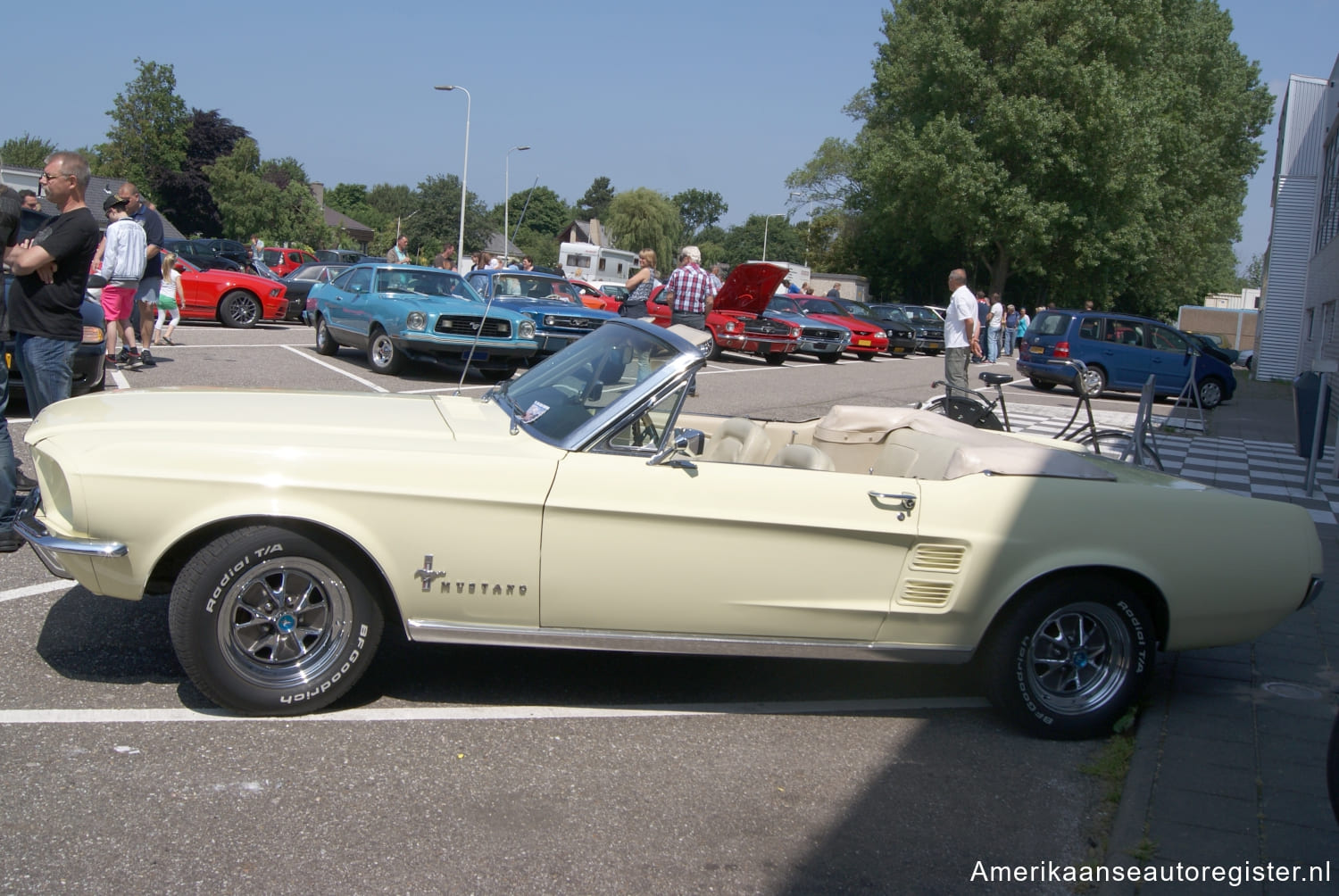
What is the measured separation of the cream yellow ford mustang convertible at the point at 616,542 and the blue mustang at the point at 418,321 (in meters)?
8.88

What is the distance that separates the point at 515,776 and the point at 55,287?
400 cm

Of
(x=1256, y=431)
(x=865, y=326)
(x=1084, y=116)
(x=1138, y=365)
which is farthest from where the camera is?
(x=1084, y=116)

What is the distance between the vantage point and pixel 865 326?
2648cm

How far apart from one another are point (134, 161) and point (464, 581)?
6407cm

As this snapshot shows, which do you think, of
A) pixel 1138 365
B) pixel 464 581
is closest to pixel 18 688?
pixel 464 581

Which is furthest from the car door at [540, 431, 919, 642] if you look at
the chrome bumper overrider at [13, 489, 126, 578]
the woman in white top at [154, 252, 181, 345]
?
the woman in white top at [154, 252, 181, 345]

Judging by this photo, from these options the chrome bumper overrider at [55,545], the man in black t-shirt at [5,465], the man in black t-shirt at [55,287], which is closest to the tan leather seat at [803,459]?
the chrome bumper overrider at [55,545]

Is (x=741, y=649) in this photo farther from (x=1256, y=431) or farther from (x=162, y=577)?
(x=1256, y=431)

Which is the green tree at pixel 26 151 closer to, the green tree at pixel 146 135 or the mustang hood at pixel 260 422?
the green tree at pixel 146 135

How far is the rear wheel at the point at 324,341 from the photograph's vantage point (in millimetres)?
15461

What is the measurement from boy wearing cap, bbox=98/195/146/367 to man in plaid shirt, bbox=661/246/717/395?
5373 mm

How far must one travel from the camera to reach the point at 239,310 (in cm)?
1856

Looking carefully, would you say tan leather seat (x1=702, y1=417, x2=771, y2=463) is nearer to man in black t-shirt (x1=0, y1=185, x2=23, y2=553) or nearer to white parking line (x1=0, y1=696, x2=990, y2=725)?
white parking line (x1=0, y1=696, x2=990, y2=725)

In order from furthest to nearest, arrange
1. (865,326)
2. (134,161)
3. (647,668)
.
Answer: (134,161), (865,326), (647,668)
